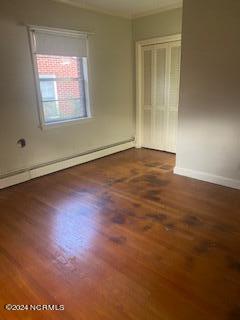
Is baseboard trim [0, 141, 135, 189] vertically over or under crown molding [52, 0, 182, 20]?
under

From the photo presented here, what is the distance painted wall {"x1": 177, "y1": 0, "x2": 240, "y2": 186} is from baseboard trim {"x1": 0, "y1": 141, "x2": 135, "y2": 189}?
5.70ft

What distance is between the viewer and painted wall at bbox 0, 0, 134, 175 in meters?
3.31

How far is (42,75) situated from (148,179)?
7.23 ft

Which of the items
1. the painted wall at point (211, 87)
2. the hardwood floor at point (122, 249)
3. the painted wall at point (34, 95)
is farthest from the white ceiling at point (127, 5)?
the hardwood floor at point (122, 249)

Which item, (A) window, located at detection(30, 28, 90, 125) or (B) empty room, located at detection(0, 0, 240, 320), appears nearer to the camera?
(B) empty room, located at detection(0, 0, 240, 320)

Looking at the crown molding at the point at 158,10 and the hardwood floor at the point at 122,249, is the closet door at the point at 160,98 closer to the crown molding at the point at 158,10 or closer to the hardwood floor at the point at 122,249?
the crown molding at the point at 158,10

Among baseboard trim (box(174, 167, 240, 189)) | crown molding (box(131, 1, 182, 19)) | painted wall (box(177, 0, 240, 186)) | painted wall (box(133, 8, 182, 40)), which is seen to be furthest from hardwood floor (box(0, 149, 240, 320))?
crown molding (box(131, 1, 182, 19))

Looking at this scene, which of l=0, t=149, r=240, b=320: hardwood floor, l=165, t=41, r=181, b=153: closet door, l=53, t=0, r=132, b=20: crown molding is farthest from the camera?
l=165, t=41, r=181, b=153: closet door

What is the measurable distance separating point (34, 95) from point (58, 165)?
3.84 ft

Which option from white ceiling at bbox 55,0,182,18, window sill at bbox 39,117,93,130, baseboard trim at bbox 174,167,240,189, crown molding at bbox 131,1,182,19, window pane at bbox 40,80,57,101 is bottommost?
baseboard trim at bbox 174,167,240,189

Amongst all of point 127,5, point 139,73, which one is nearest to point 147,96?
point 139,73

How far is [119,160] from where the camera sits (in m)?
4.61

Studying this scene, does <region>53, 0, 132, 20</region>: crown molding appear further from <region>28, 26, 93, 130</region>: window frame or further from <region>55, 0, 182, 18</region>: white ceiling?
<region>28, 26, 93, 130</region>: window frame

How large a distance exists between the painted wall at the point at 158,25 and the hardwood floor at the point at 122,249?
2.57 meters
